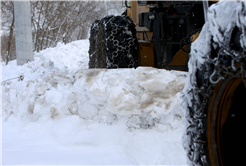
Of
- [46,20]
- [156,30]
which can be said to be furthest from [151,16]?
[46,20]

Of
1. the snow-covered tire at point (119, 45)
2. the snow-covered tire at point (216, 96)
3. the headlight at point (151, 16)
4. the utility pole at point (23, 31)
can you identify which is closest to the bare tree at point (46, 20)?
the utility pole at point (23, 31)

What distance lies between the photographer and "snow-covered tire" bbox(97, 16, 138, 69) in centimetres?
327

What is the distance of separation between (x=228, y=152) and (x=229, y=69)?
44cm

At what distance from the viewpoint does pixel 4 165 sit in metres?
1.76

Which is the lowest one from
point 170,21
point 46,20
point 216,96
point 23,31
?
point 216,96

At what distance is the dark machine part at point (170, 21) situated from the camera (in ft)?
10.2

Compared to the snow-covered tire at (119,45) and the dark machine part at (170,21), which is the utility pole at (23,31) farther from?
the dark machine part at (170,21)

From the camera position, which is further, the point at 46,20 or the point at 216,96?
the point at 46,20

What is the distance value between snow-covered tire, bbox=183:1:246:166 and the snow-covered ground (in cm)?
72

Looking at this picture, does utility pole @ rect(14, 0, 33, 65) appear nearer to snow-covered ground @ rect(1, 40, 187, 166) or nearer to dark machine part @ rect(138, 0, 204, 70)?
snow-covered ground @ rect(1, 40, 187, 166)

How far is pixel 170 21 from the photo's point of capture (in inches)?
131

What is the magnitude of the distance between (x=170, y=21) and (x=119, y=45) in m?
0.75

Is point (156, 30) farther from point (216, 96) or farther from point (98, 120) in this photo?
point (216, 96)

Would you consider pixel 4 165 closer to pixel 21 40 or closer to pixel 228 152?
pixel 228 152
